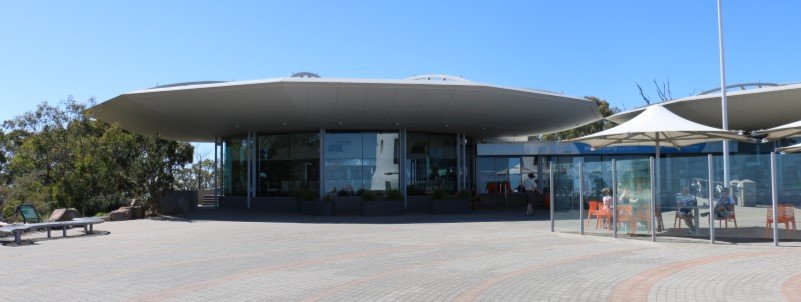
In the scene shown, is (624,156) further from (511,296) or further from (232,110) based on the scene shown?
(511,296)

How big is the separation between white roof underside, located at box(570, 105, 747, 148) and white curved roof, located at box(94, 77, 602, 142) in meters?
Result: 6.07

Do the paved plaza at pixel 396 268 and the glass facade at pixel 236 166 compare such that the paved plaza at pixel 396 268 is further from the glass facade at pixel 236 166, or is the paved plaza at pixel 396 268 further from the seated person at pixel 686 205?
the glass facade at pixel 236 166

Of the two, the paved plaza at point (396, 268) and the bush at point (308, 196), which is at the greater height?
the bush at point (308, 196)

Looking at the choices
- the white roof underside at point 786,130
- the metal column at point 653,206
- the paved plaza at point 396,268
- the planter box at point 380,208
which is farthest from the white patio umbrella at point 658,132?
the planter box at point 380,208

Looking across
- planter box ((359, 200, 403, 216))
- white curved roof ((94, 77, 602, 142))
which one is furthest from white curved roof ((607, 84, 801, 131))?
planter box ((359, 200, 403, 216))

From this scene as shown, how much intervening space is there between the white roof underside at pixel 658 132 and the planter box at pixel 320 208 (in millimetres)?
11377

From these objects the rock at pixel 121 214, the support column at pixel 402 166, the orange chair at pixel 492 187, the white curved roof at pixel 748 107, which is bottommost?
the rock at pixel 121 214

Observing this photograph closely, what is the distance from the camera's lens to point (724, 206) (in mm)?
13094

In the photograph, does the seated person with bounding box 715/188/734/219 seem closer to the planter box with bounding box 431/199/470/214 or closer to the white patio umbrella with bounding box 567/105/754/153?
the white patio umbrella with bounding box 567/105/754/153

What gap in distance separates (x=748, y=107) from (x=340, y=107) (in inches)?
607

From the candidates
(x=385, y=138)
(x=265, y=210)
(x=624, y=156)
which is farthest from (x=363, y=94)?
(x=624, y=156)

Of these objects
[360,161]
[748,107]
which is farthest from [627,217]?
[360,161]

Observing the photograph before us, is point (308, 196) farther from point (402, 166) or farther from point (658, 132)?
point (658, 132)

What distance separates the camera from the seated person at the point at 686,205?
1316 centimetres
